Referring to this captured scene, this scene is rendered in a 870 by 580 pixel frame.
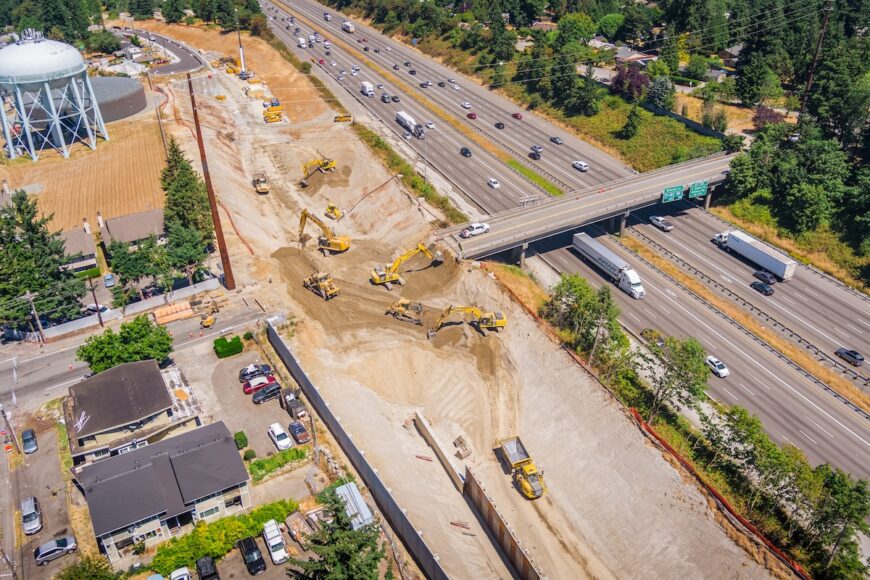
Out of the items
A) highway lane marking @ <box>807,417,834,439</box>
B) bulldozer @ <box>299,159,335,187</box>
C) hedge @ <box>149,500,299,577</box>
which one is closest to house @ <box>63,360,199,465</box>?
hedge @ <box>149,500,299,577</box>

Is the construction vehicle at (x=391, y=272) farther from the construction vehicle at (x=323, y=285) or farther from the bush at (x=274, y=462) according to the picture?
the bush at (x=274, y=462)

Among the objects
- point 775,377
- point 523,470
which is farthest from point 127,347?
point 775,377

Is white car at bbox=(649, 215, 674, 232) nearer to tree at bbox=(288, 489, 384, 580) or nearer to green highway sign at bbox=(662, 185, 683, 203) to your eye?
green highway sign at bbox=(662, 185, 683, 203)

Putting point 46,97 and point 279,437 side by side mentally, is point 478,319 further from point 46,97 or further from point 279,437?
point 46,97

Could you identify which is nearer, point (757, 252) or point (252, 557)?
point (252, 557)

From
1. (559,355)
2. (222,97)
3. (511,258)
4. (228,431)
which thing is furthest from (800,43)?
(228,431)

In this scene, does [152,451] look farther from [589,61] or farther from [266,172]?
[589,61]
